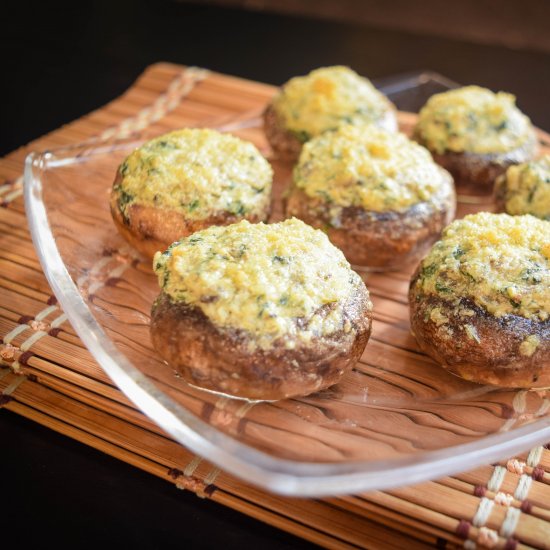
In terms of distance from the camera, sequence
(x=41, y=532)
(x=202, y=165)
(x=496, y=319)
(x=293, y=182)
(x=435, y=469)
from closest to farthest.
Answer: (x=435, y=469)
(x=41, y=532)
(x=496, y=319)
(x=202, y=165)
(x=293, y=182)

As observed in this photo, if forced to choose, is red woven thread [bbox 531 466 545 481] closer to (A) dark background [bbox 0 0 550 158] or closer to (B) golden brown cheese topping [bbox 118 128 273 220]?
(B) golden brown cheese topping [bbox 118 128 273 220]

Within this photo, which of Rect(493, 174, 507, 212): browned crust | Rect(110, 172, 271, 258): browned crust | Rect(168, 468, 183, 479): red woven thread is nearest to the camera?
Rect(168, 468, 183, 479): red woven thread

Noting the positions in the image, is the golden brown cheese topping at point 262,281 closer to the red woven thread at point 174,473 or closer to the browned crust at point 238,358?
the browned crust at point 238,358

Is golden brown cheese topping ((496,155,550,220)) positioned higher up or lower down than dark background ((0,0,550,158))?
higher up

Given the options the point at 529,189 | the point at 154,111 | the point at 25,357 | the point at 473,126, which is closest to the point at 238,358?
the point at 25,357

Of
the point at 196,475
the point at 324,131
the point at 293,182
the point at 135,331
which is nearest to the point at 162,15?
the point at 324,131

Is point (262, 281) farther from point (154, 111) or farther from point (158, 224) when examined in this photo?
point (154, 111)

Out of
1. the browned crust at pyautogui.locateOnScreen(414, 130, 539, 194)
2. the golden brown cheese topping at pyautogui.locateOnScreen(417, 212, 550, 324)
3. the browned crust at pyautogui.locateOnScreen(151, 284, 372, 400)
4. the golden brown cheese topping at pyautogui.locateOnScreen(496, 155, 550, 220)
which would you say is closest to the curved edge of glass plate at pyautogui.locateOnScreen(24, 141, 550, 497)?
the browned crust at pyautogui.locateOnScreen(151, 284, 372, 400)

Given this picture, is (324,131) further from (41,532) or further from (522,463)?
(41,532)
